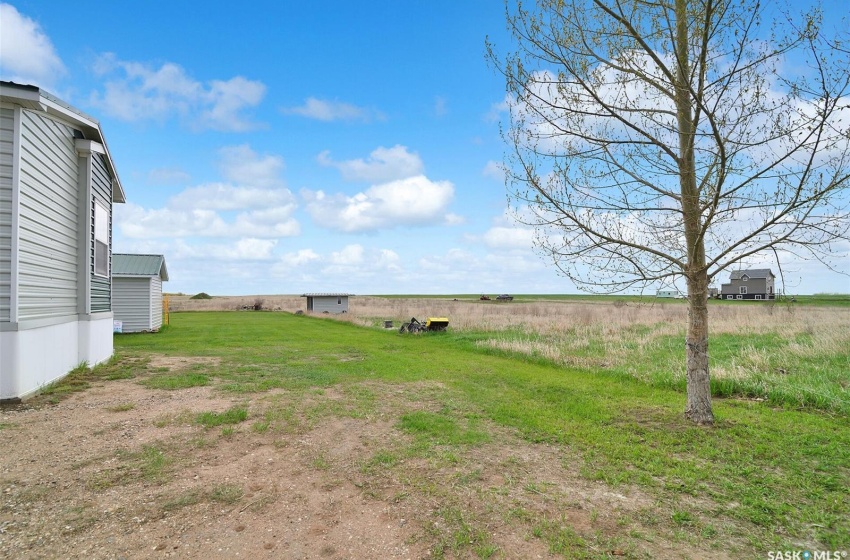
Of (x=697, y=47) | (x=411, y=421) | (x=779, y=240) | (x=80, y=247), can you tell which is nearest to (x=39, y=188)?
(x=80, y=247)

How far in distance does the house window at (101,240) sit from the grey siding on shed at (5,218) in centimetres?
393

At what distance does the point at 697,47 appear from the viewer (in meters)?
5.39

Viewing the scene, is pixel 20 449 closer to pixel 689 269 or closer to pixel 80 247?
pixel 80 247

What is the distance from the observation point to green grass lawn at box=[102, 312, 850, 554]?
11.9 feet

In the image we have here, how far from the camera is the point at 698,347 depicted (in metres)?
5.92

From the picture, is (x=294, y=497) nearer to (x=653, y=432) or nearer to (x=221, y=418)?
(x=221, y=418)

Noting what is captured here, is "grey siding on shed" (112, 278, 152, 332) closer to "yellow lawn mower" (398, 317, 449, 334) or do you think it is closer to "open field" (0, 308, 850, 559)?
"yellow lawn mower" (398, 317, 449, 334)

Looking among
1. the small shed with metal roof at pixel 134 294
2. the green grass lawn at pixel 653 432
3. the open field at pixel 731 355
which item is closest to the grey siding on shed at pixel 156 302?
the small shed with metal roof at pixel 134 294

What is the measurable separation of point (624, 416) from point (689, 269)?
7.73 ft

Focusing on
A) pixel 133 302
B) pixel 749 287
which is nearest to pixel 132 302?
pixel 133 302

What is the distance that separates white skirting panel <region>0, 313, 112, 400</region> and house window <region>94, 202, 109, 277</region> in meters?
1.47

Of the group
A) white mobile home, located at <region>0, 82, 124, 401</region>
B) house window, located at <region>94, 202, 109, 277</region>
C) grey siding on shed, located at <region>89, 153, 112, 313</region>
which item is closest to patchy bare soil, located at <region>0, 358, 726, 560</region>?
white mobile home, located at <region>0, 82, 124, 401</region>

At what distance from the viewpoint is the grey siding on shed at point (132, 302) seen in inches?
819

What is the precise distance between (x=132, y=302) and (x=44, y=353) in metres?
14.7
